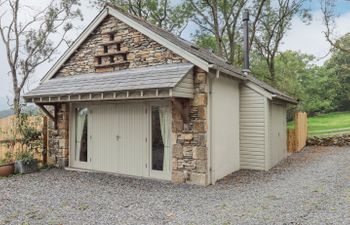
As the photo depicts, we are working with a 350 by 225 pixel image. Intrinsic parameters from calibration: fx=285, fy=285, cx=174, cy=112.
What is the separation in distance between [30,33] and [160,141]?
17.0 m

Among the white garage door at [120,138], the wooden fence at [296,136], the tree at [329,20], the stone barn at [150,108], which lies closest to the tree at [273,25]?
the wooden fence at [296,136]

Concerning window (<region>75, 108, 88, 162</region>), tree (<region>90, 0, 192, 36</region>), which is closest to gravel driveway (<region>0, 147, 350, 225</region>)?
window (<region>75, 108, 88, 162</region>)

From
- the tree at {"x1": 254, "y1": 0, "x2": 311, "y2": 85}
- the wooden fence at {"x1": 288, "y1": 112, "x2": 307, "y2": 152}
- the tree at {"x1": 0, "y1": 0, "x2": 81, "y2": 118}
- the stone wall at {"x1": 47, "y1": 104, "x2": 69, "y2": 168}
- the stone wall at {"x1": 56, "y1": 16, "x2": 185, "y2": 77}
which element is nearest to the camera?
the stone wall at {"x1": 56, "y1": 16, "x2": 185, "y2": 77}

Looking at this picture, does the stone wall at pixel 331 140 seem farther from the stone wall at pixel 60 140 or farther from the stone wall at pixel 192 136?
the stone wall at pixel 60 140

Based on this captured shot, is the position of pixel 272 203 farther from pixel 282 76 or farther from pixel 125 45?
pixel 282 76

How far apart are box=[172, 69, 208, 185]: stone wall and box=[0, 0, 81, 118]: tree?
1511 centimetres

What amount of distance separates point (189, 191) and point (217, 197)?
2.69 ft

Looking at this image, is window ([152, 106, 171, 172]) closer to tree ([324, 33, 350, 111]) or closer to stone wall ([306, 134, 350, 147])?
stone wall ([306, 134, 350, 147])

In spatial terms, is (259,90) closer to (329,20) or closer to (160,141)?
(160,141)

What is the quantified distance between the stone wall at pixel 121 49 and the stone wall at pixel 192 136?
4.02 ft

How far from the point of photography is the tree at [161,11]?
23.6 m

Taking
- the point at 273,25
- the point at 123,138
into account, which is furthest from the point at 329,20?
the point at 123,138

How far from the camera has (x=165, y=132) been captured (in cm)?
850

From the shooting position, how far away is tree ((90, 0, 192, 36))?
77.4ft
